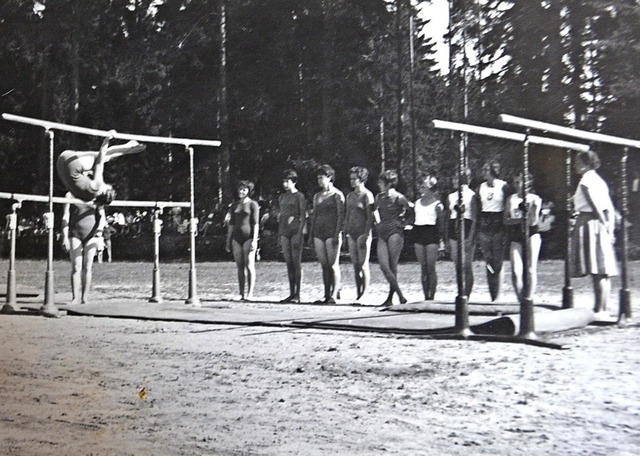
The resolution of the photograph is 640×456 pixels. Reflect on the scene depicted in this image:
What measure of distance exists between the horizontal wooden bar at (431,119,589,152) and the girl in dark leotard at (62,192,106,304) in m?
1.16

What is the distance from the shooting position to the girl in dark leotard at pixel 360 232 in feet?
13.6

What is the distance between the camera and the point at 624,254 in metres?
1.76

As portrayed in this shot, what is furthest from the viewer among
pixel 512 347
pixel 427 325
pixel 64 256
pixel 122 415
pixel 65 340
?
pixel 427 325

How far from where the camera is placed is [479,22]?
1.58 m

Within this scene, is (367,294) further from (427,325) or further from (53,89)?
(53,89)

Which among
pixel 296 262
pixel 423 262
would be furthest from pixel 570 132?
pixel 296 262

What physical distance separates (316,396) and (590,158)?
2.45 ft

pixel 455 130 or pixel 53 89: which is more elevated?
pixel 53 89

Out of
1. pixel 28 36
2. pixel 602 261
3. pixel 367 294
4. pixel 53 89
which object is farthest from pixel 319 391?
pixel 367 294

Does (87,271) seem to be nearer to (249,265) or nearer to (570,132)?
(249,265)

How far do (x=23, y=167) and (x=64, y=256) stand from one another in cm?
40

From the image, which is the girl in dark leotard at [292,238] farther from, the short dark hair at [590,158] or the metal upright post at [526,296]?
the short dark hair at [590,158]

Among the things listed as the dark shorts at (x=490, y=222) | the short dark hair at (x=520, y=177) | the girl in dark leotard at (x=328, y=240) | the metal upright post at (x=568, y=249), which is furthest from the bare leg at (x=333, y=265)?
the short dark hair at (x=520, y=177)

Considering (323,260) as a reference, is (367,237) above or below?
above
